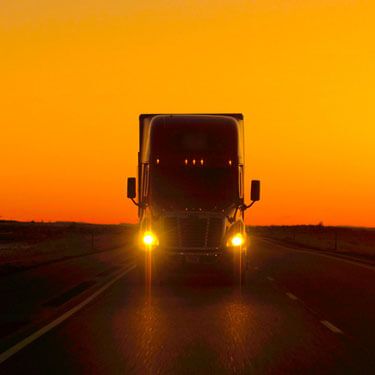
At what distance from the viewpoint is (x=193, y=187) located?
71.0 ft

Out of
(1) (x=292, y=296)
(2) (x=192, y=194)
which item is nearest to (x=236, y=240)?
(2) (x=192, y=194)

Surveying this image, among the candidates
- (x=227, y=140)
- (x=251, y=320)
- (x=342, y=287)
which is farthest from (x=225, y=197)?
(x=251, y=320)

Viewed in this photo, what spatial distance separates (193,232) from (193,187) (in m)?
1.32

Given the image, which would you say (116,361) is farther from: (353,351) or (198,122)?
(198,122)

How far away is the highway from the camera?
31.2ft

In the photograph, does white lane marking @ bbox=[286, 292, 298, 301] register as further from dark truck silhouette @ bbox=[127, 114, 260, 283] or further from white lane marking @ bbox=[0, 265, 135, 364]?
white lane marking @ bbox=[0, 265, 135, 364]

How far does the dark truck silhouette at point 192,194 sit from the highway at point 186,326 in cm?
85

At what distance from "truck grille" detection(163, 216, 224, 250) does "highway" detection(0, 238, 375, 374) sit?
1064 millimetres

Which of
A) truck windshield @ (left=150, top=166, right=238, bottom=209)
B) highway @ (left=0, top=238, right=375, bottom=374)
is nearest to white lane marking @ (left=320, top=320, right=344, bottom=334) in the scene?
highway @ (left=0, top=238, right=375, bottom=374)

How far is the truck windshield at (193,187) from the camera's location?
2139 cm

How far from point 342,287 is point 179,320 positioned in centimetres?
807

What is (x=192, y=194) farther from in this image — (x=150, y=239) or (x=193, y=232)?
(x=150, y=239)

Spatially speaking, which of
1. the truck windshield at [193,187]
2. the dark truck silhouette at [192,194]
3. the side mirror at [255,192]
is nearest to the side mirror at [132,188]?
the dark truck silhouette at [192,194]

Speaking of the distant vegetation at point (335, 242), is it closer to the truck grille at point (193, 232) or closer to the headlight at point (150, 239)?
the truck grille at point (193, 232)
